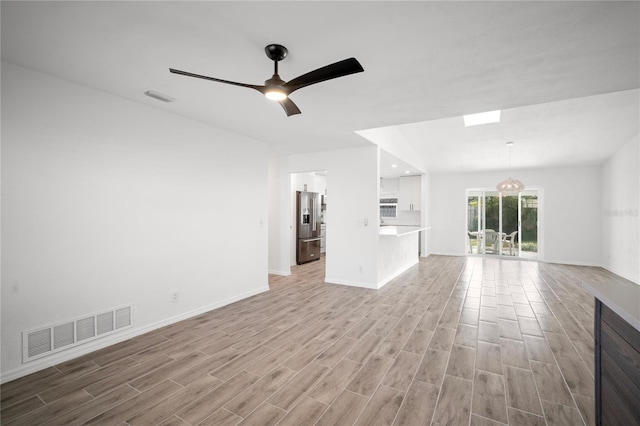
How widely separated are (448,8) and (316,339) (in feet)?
9.71

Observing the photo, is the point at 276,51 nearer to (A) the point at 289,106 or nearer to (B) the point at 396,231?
(A) the point at 289,106

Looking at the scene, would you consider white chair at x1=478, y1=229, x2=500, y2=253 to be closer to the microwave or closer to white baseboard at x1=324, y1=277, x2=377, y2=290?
the microwave

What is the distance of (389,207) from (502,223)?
3304 mm

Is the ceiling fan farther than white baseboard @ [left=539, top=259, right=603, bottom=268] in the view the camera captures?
No

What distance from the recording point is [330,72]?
1.83 meters

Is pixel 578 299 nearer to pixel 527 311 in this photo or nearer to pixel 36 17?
pixel 527 311

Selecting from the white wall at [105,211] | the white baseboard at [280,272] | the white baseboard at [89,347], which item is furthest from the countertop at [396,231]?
the white baseboard at [89,347]

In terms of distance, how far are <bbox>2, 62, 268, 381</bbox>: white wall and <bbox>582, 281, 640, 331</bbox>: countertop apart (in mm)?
3757

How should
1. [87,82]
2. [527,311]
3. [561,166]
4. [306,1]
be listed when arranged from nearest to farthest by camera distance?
[306,1]
[87,82]
[527,311]
[561,166]

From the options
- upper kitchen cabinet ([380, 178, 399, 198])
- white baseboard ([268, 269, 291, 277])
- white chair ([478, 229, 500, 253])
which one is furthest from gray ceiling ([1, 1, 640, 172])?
white chair ([478, 229, 500, 253])

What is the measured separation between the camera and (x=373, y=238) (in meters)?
4.87

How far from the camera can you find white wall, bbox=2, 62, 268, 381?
2.27 m

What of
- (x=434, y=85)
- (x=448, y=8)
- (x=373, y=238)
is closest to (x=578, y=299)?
(x=373, y=238)

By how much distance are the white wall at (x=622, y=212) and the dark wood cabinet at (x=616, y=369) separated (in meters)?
5.57
